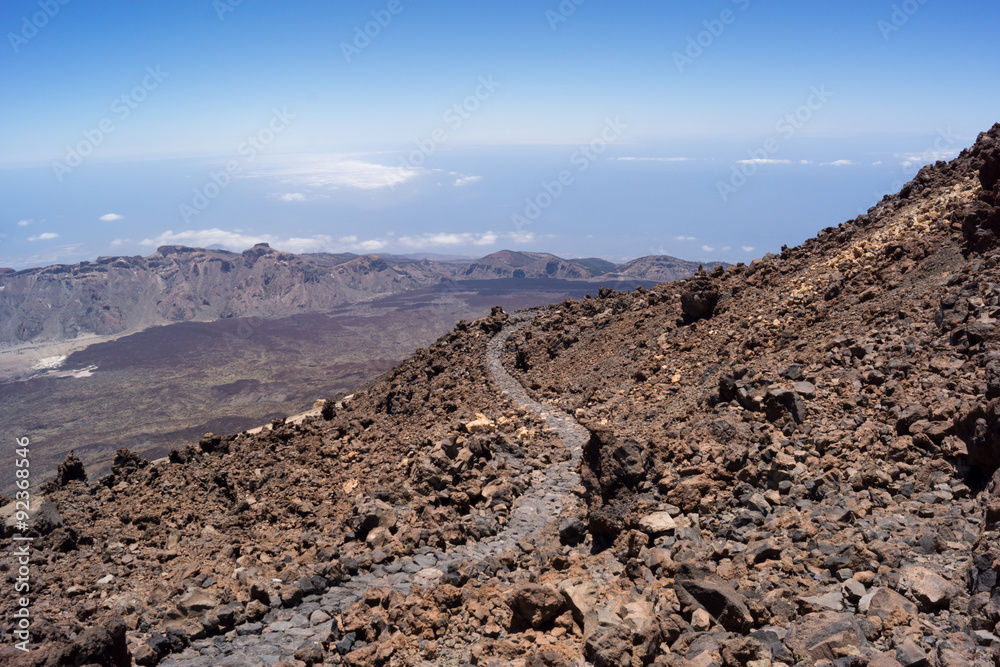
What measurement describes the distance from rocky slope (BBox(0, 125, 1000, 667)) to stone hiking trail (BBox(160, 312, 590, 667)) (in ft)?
0.17

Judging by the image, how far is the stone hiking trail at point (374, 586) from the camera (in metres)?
8.75

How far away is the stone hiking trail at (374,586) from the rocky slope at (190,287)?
14031 cm

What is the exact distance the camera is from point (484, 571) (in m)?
10.2

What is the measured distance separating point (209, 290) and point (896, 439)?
189m

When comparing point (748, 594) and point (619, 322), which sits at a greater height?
point (619, 322)

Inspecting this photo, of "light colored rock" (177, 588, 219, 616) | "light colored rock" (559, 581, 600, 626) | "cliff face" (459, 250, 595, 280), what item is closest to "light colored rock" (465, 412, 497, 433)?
"light colored rock" (177, 588, 219, 616)

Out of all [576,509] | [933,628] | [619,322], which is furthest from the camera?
[619,322]

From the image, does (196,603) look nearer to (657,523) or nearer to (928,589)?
(657,523)

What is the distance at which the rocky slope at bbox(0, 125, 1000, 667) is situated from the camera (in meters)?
6.73

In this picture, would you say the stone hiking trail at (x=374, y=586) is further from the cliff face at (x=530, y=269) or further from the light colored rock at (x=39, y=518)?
the cliff face at (x=530, y=269)

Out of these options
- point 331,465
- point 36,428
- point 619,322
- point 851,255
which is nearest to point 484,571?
point 331,465

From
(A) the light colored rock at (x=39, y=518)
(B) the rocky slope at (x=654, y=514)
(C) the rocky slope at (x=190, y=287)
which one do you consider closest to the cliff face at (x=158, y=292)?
(C) the rocky slope at (x=190, y=287)

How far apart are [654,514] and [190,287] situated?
620 ft

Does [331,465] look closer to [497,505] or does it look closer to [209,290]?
[497,505]
